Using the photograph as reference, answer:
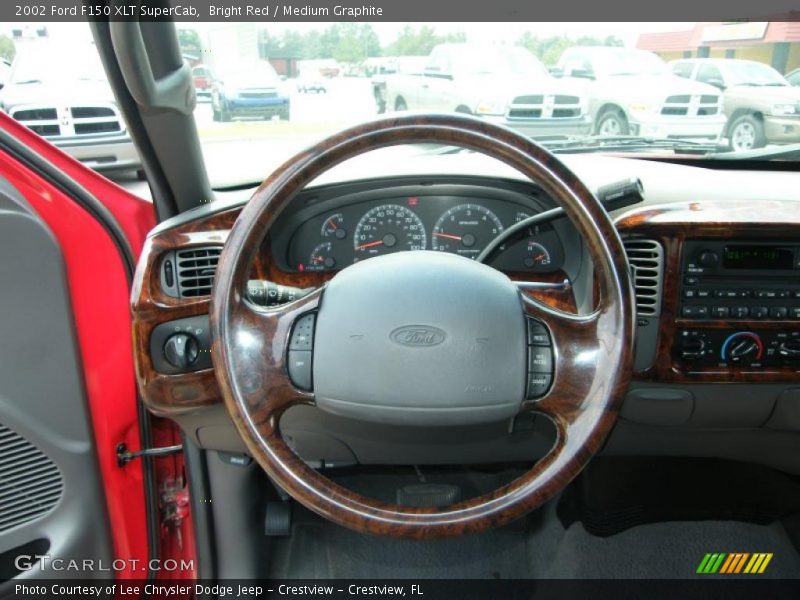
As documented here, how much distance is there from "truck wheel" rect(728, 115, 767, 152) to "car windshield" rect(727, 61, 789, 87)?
0.34 feet

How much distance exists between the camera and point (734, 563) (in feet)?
7.48

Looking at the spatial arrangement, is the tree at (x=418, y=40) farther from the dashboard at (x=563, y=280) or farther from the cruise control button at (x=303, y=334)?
the cruise control button at (x=303, y=334)

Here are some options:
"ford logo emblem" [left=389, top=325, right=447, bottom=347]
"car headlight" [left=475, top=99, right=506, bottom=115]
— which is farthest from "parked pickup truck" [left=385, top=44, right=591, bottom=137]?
"ford logo emblem" [left=389, top=325, right=447, bottom=347]

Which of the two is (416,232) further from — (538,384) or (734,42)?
(734,42)

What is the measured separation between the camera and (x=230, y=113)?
6.23ft

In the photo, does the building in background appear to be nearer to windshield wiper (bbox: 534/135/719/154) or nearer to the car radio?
windshield wiper (bbox: 534/135/719/154)

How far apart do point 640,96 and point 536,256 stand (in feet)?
2.22

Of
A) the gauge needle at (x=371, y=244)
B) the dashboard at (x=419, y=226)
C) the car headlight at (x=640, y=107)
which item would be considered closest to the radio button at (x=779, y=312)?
the dashboard at (x=419, y=226)

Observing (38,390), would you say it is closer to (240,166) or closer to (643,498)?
(240,166)

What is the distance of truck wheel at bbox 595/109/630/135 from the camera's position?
84.2 inches

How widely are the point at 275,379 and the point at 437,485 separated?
1.30m

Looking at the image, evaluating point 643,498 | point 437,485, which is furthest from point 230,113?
point 643,498

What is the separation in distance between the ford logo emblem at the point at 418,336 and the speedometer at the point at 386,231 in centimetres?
74

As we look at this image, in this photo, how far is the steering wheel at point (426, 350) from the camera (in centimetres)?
109
